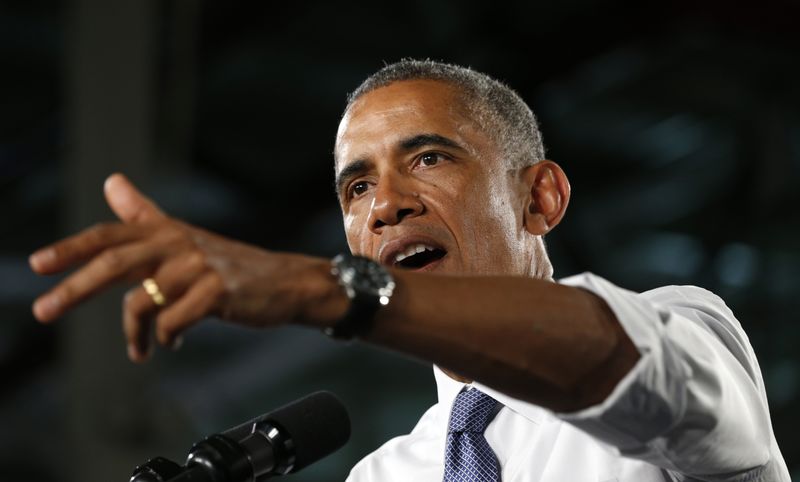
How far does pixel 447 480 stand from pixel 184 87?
278cm

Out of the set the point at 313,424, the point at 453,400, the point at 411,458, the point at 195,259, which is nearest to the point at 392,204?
the point at 453,400

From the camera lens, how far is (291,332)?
21.0 feet

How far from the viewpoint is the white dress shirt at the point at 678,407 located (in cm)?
112

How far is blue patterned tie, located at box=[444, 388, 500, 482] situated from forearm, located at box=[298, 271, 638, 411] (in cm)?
63

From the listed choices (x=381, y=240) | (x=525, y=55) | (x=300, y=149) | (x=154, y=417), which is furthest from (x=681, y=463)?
(x=300, y=149)

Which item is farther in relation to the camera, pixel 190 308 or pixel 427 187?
pixel 427 187

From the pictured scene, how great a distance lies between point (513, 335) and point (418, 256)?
2.83 feet

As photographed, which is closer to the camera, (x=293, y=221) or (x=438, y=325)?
(x=438, y=325)

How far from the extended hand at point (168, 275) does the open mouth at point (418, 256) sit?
0.86m

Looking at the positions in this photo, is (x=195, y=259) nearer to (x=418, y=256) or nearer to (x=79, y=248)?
(x=79, y=248)

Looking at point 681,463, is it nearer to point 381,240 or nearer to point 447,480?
point 447,480

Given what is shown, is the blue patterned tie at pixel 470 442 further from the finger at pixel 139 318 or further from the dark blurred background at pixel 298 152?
the dark blurred background at pixel 298 152

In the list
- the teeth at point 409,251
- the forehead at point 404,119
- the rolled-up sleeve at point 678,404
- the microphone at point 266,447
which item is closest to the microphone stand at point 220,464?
the microphone at point 266,447

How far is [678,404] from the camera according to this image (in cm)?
114
